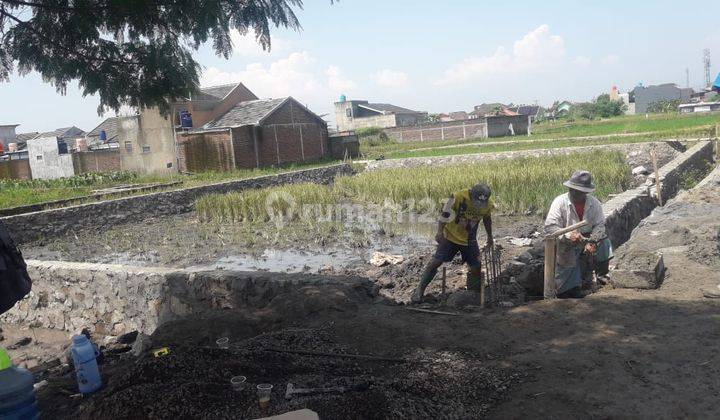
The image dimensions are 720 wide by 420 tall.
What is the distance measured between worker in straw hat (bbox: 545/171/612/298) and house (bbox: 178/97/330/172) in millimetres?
20081

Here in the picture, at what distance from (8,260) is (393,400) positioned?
2242 mm

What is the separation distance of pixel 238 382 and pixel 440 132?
36798mm

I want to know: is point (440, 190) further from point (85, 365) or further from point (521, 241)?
point (85, 365)

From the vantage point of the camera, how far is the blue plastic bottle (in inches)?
144

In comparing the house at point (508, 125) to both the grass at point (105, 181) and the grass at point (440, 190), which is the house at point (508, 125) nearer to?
the grass at point (105, 181)

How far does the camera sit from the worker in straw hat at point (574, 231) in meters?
5.15

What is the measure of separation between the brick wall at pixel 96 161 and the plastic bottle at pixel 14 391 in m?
28.8

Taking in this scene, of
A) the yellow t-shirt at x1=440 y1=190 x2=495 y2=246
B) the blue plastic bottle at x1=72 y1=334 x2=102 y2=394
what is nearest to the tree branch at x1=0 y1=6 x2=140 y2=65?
the blue plastic bottle at x1=72 y1=334 x2=102 y2=394

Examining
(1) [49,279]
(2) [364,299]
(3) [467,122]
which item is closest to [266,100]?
(3) [467,122]

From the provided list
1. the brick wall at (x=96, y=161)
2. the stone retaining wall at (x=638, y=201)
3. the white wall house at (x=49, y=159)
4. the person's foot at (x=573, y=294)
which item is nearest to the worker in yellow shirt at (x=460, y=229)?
the person's foot at (x=573, y=294)

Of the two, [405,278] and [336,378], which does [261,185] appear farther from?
[336,378]

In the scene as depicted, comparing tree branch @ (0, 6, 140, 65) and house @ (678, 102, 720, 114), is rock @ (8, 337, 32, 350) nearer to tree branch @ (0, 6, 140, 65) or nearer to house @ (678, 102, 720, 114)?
tree branch @ (0, 6, 140, 65)

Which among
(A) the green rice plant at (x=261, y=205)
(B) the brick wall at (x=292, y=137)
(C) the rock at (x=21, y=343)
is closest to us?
(C) the rock at (x=21, y=343)

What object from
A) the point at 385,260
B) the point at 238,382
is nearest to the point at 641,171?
the point at 385,260
